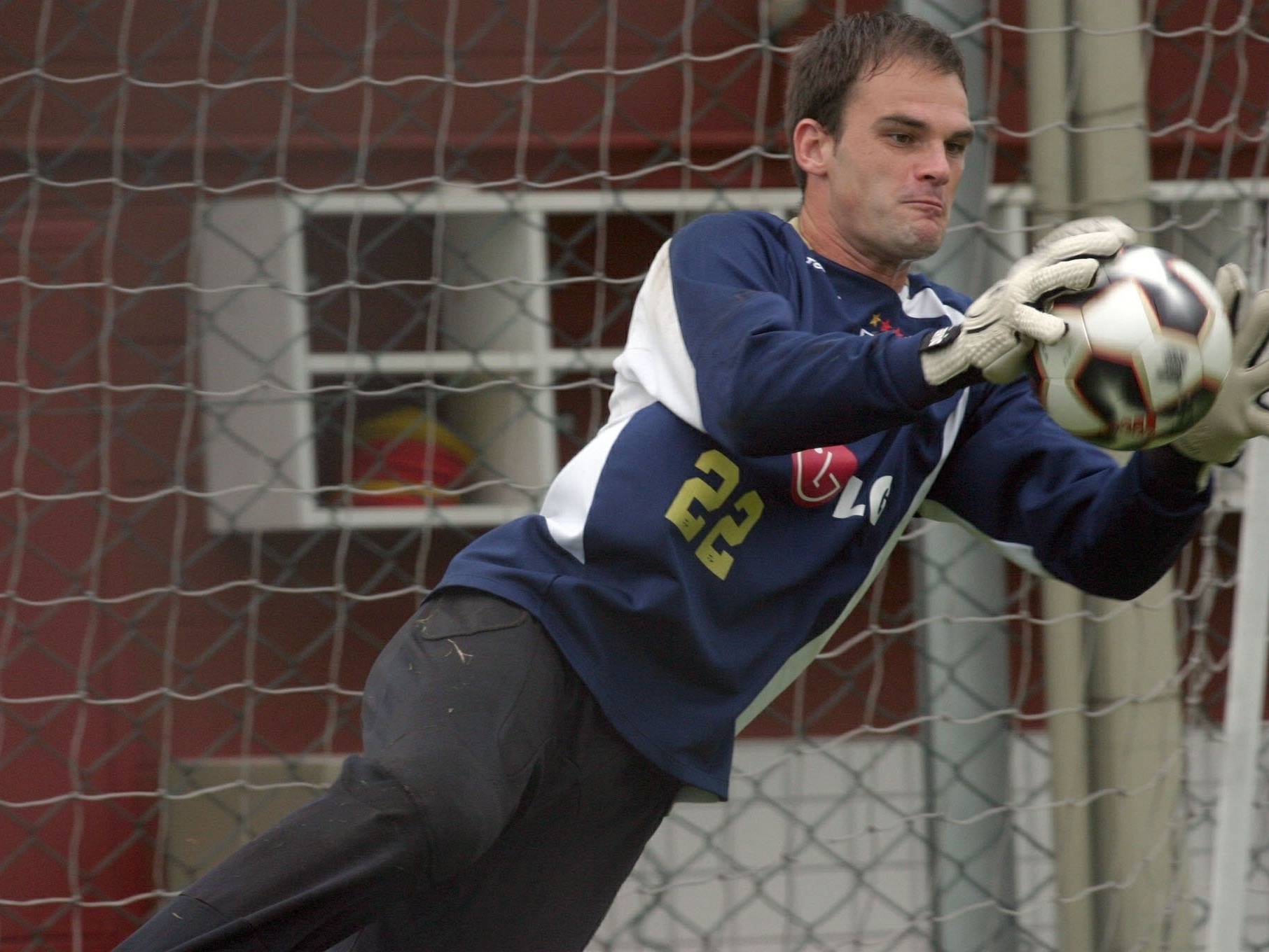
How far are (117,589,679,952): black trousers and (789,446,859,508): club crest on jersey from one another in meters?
0.39

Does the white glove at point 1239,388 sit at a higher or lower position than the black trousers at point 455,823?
higher

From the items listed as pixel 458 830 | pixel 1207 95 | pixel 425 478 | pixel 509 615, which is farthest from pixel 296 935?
pixel 1207 95

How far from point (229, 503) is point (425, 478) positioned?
540 millimetres

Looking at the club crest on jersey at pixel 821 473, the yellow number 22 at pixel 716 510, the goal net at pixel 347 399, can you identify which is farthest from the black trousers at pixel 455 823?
the goal net at pixel 347 399

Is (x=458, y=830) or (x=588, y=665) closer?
(x=458, y=830)

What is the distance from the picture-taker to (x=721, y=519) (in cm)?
208

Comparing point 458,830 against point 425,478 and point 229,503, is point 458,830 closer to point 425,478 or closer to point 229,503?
point 425,478

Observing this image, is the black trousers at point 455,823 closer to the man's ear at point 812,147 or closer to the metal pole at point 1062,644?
the man's ear at point 812,147

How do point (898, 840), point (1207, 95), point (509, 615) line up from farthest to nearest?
point (1207, 95) → point (898, 840) → point (509, 615)

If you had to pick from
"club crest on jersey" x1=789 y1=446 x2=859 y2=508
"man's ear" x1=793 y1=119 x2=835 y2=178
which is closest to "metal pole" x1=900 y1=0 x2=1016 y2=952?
"man's ear" x1=793 y1=119 x2=835 y2=178

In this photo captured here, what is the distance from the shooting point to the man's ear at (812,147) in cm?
223

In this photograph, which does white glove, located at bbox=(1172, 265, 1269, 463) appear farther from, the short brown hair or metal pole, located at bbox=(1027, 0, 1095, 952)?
metal pole, located at bbox=(1027, 0, 1095, 952)

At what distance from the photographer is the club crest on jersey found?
2.08 m

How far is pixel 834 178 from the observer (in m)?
2.20
